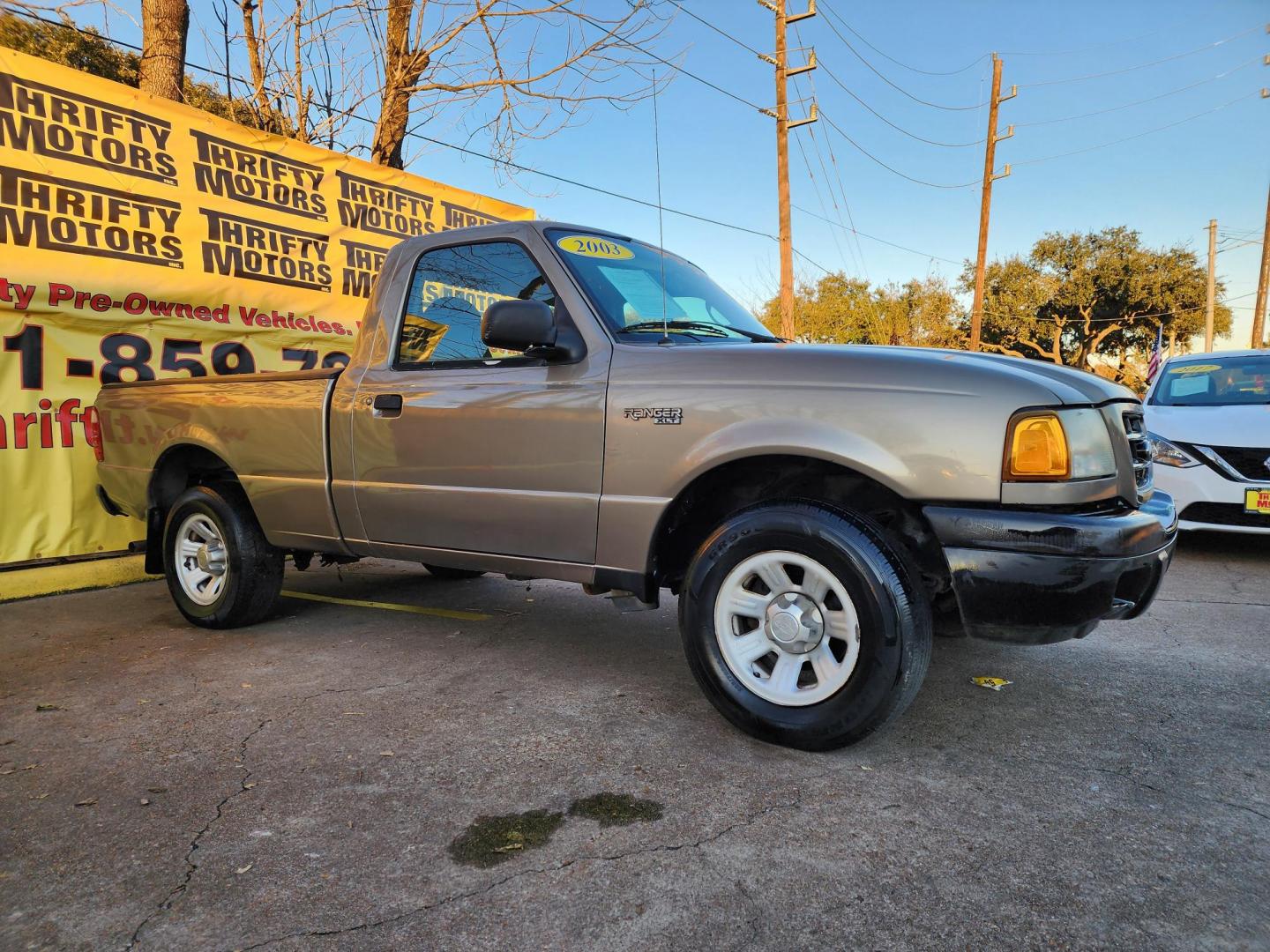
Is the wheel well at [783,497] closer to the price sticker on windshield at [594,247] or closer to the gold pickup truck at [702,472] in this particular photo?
the gold pickup truck at [702,472]

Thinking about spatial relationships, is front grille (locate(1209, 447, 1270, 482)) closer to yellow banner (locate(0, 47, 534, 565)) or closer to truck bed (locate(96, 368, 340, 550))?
truck bed (locate(96, 368, 340, 550))

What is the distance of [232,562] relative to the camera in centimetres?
429

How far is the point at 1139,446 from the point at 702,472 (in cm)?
163

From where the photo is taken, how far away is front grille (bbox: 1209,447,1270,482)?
548cm

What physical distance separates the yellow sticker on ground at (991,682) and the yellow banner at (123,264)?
191 inches

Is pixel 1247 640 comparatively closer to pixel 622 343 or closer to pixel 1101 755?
pixel 1101 755

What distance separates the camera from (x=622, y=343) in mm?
3166

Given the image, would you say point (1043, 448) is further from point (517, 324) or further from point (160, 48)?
point (160, 48)

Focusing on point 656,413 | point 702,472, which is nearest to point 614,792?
point 702,472

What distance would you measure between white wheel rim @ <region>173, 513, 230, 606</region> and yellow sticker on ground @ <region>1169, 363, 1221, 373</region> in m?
7.93

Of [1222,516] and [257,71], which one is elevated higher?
[257,71]

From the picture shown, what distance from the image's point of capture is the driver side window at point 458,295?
3580 mm

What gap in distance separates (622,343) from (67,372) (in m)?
4.91

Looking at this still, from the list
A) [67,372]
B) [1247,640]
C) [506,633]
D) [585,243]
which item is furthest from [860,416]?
[67,372]
